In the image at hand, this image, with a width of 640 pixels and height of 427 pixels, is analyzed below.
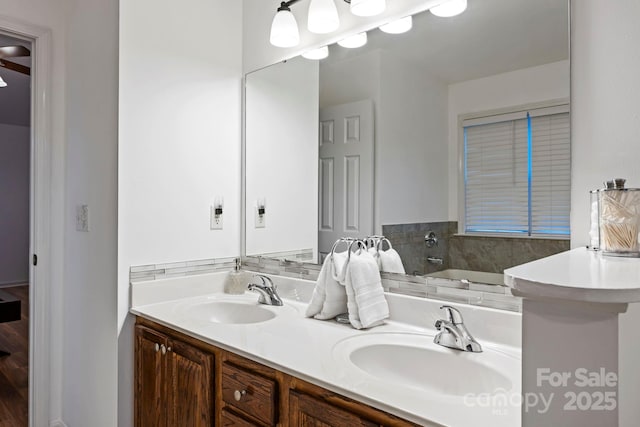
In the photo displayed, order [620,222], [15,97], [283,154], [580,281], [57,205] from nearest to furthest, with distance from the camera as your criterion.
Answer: [580,281], [620,222], [283,154], [57,205], [15,97]

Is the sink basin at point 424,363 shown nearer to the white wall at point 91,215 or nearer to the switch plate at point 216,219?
the switch plate at point 216,219

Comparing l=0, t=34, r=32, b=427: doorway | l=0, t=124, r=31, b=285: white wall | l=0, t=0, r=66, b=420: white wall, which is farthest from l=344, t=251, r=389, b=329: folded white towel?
l=0, t=124, r=31, b=285: white wall

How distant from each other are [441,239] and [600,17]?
0.75m

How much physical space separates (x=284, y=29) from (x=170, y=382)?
1473 millimetres

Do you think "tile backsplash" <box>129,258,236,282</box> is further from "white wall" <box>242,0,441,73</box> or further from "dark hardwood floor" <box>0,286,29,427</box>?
"dark hardwood floor" <box>0,286,29,427</box>

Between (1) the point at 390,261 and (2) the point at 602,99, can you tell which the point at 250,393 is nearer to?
(1) the point at 390,261

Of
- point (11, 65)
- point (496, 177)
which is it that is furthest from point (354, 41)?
point (11, 65)

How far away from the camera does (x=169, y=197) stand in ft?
5.98

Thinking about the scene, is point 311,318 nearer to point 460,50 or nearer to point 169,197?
point 169,197

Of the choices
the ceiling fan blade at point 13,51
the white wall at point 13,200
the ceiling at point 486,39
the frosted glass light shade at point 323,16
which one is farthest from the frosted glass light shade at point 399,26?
the white wall at point 13,200

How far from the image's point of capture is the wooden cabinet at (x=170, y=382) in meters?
1.35

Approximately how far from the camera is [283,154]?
197cm

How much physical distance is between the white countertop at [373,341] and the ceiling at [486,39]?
0.76 m

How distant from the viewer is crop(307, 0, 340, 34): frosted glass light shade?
1648mm
